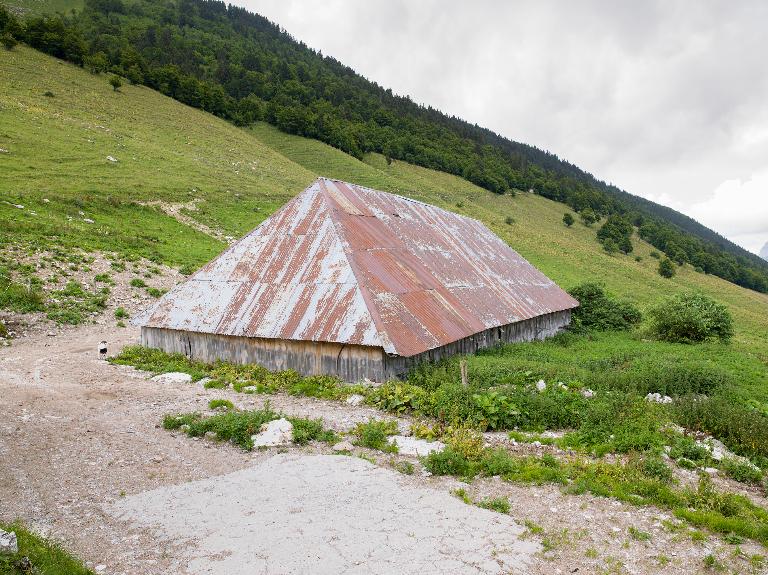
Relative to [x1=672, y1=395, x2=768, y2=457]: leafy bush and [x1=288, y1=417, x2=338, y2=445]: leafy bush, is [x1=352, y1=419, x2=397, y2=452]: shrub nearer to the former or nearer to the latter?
[x1=288, y1=417, x2=338, y2=445]: leafy bush

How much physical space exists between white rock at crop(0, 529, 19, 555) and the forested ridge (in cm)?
8486

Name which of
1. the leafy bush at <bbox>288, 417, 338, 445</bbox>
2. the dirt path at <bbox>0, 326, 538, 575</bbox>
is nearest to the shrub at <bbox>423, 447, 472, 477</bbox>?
the dirt path at <bbox>0, 326, 538, 575</bbox>

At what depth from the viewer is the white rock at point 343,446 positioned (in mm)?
10619

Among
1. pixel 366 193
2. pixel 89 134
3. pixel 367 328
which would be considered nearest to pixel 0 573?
pixel 367 328

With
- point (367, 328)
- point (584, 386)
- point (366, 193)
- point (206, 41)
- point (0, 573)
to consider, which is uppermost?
point (206, 41)

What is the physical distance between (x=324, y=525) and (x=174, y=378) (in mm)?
10354

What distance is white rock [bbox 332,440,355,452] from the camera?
10619 millimetres

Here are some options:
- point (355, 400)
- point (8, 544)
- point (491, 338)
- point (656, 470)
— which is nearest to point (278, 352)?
point (355, 400)

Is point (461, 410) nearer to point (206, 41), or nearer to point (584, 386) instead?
point (584, 386)

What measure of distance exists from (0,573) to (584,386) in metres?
14.0

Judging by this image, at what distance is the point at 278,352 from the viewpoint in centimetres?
1639

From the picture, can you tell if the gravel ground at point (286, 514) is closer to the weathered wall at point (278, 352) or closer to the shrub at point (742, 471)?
the shrub at point (742, 471)

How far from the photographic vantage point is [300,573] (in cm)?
636

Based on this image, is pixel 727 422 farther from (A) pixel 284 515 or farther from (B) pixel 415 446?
(A) pixel 284 515
